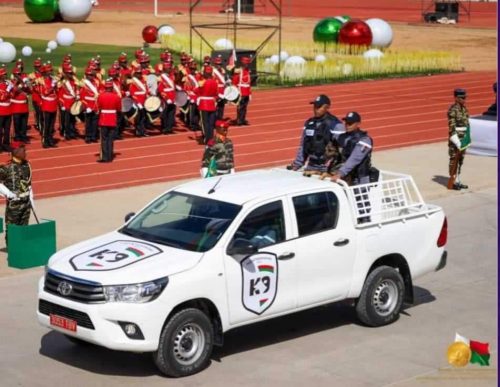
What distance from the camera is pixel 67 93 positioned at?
25453 mm

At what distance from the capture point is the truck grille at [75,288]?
33.7 ft

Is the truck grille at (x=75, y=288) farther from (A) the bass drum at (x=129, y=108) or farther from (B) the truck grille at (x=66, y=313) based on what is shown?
(A) the bass drum at (x=129, y=108)

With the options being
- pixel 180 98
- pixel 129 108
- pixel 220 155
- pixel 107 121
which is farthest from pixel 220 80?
pixel 220 155

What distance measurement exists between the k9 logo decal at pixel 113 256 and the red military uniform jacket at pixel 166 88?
1573 centimetres

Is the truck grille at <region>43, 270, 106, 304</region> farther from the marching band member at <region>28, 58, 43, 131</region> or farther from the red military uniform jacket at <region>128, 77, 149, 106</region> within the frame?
the red military uniform jacket at <region>128, 77, 149, 106</region>

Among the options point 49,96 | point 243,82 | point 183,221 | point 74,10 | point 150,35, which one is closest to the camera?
point 183,221

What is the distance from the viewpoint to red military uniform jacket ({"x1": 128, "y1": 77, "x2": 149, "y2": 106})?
85.5ft

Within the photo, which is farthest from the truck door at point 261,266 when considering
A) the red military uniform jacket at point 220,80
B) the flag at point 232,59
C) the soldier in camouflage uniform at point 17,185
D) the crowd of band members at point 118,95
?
the flag at point 232,59

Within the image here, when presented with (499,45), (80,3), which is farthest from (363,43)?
(499,45)

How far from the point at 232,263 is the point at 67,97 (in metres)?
15.3

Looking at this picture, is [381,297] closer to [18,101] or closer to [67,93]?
[18,101]

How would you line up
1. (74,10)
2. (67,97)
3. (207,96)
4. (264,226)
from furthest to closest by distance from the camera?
1. (74,10)
2. (207,96)
3. (67,97)
4. (264,226)

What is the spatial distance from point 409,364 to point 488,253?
5.02 metres

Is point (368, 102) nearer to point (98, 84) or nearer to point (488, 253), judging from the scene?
point (98, 84)
